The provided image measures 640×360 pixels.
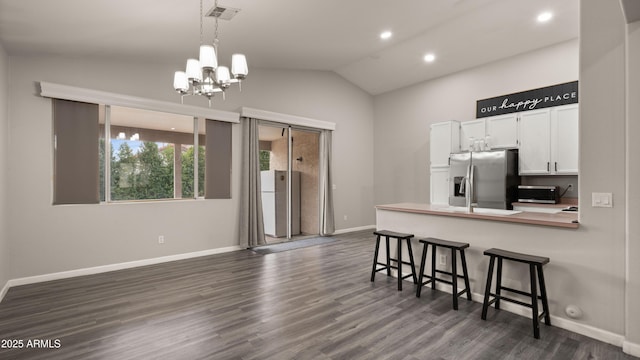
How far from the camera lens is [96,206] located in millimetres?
4203

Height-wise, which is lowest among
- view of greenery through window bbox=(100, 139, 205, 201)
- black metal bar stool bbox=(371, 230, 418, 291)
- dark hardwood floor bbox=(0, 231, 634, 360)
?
dark hardwood floor bbox=(0, 231, 634, 360)

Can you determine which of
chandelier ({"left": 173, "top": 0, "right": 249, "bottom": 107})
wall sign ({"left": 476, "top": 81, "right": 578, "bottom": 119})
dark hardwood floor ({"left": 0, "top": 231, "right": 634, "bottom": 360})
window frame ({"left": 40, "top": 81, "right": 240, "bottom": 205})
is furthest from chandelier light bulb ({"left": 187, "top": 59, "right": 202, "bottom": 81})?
wall sign ({"left": 476, "top": 81, "right": 578, "bottom": 119})

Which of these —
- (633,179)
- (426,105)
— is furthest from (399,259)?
(426,105)

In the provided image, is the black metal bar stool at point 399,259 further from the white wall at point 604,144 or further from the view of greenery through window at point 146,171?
the view of greenery through window at point 146,171

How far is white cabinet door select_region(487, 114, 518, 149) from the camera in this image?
520 centimetres

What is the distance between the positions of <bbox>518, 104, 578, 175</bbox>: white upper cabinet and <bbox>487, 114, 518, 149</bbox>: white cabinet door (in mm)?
110

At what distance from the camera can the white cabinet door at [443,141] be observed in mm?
5992

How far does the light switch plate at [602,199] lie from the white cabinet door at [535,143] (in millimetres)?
2764

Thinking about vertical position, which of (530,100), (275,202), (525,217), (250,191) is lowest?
(275,202)

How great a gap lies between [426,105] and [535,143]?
251 centimetres

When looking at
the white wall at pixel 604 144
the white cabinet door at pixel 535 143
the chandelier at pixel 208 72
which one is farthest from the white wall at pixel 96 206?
the white wall at pixel 604 144

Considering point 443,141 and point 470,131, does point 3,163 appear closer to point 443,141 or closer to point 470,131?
point 443,141

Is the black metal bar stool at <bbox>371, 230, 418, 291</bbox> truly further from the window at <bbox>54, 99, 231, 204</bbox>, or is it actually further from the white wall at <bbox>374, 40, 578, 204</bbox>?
the white wall at <bbox>374, 40, 578, 204</bbox>

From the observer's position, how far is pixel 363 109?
7.89 meters
